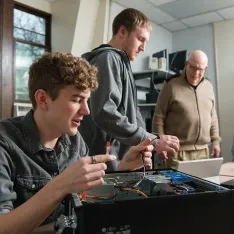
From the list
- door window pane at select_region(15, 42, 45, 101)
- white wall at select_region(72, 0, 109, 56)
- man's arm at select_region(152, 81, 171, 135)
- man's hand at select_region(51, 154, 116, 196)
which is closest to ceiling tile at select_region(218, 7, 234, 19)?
white wall at select_region(72, 0, 109, 56)

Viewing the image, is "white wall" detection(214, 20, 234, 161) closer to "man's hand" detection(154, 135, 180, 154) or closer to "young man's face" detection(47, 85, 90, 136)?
"man's hand" detection(154, 135, 180, 154)

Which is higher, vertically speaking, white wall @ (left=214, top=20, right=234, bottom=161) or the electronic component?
white wall @ (left=214, top=20, right=234, bottom=161)

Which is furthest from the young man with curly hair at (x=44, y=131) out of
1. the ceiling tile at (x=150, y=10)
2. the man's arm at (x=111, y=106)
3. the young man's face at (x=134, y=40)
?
the ceiling tile at (x=150, y=10)

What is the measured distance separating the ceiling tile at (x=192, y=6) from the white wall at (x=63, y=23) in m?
1.15

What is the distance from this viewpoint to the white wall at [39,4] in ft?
10.3

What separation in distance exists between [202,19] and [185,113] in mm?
2447

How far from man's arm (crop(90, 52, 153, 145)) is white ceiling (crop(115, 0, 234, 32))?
8.01ft

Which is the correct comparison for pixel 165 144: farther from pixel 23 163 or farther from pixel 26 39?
pixel 26 39

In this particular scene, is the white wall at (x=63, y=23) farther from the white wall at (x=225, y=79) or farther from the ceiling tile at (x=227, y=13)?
the white wall at (x=225, y=79)

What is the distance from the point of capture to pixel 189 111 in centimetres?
210

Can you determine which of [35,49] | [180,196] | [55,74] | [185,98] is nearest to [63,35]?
[35,49]

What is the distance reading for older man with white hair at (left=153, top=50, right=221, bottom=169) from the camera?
2090 mm

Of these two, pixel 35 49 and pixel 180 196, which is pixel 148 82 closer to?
pixel 35 49

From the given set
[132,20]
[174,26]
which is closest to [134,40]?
[132,20]
